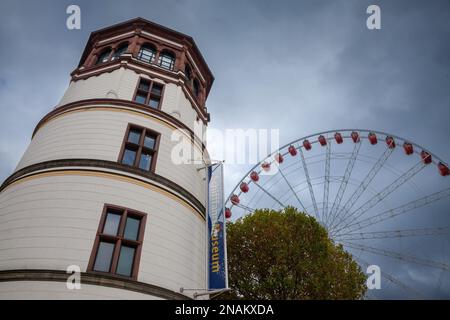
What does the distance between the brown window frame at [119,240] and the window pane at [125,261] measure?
0.41ft

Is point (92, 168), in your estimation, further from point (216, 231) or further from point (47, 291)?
point (216, 231)

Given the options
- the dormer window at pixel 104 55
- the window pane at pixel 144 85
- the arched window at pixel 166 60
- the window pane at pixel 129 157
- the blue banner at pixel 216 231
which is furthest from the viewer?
the dormer window at pixel 104 55

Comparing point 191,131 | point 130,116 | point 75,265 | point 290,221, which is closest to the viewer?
point 75,265

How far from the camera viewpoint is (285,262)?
2202 centimetres

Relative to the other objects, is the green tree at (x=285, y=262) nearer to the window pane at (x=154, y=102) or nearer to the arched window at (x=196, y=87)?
the arched window at (x=196, y=87)

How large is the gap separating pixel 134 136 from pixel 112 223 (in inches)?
194

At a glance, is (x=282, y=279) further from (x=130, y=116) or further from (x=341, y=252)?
(x=130, y=116)

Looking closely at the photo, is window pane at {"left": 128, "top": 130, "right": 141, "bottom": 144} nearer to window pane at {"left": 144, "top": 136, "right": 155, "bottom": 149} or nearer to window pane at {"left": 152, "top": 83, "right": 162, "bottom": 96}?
window pane at {"left": 144, "top": 136, "right": 155, "bottom": 149}

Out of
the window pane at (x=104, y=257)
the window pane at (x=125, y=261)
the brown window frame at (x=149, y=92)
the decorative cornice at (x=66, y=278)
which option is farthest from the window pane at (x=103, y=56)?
the decorative cornice at (x=66, y=278)

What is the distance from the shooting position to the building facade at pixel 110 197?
33.6 ft

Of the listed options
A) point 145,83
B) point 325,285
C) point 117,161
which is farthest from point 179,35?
point 325,285
